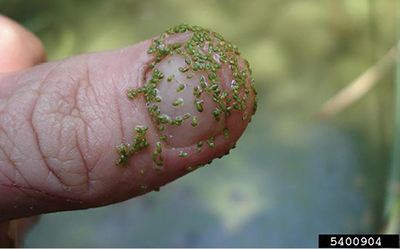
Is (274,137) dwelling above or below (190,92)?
below

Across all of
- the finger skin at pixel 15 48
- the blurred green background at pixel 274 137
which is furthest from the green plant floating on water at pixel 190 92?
the blurred green background at pixel 274 137

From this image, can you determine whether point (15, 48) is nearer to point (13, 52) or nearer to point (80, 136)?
point (13, 52)

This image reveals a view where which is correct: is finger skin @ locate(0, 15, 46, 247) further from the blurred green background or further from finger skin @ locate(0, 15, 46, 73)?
the blurred green background

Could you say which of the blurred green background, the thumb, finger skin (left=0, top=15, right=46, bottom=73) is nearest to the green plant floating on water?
the thumb

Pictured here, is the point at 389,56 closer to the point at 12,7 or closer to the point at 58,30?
the point at 58,30

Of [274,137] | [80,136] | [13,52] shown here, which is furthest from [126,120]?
[274,137]

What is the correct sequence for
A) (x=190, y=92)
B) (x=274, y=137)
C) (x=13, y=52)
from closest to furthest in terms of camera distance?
(x=190, y=92), (x=13, y=52), (x=274, y=137)
